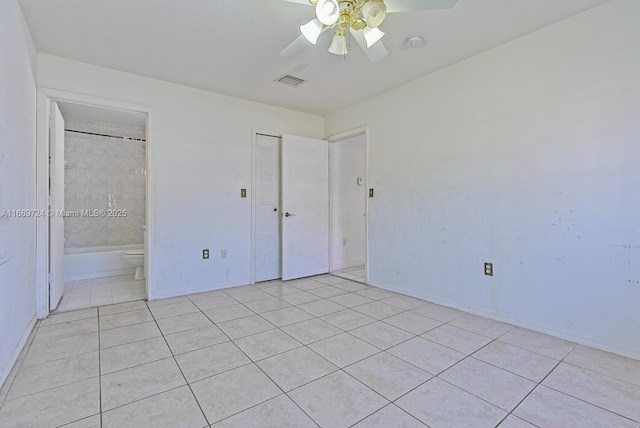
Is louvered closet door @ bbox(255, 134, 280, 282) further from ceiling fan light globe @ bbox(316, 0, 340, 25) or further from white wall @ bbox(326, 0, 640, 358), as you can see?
ceiling fan light globe @ bbox(316, 0, 340, 25)

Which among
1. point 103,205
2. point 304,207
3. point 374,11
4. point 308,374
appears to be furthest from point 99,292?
point 374,11

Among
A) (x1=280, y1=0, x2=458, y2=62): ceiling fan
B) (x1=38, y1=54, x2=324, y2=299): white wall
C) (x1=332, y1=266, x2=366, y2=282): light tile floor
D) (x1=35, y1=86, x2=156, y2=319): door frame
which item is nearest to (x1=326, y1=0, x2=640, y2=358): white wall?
(x1=332, y1=266, x2=366, y2=282): light tile floor

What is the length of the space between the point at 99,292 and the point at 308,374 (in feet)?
9.82

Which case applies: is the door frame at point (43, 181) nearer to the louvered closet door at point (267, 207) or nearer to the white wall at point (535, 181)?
the louvered closet door at point (267, 207)

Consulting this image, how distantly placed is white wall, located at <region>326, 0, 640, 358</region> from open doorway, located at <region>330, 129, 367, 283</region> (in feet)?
4.46

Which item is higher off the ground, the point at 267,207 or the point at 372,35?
the point at 372,35

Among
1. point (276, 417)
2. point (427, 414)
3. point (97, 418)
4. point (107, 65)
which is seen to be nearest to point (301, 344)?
point (276, 417)

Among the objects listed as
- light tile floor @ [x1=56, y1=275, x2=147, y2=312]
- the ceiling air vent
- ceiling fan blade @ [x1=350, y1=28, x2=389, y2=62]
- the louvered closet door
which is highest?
the ceiling air vent

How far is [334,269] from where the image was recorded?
15.2 feet

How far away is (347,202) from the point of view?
15.8 feet

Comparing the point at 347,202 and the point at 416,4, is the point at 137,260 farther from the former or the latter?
the point at 416,4

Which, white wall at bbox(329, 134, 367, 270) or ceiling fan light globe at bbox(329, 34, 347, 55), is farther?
white wall at bbox(329, 134, 367, 270)

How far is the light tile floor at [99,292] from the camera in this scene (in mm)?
3072

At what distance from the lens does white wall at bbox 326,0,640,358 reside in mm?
2006
